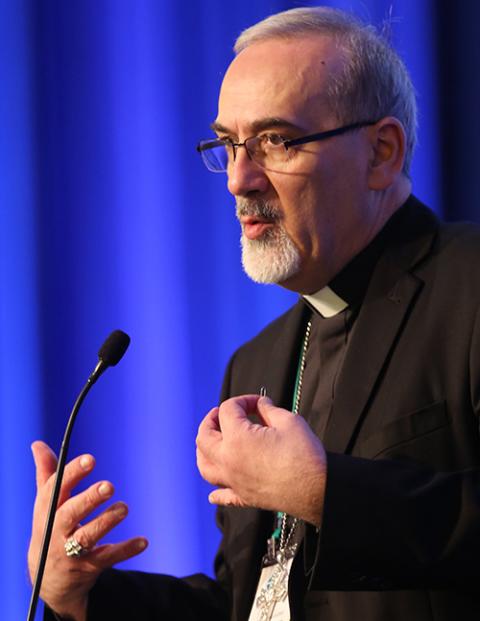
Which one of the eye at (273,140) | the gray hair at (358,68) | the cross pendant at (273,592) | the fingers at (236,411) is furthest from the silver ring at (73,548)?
the gray hair at (358,68)

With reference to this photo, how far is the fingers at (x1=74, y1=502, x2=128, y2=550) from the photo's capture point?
2115 millimetres

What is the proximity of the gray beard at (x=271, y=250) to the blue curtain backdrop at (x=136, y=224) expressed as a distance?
1.00 m

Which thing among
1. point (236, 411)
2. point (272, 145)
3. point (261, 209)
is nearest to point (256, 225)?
point (261, 209)

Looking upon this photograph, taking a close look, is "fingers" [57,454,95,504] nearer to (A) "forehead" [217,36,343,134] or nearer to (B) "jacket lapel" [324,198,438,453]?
(B) "jacket lapel" [324,198,438,453]

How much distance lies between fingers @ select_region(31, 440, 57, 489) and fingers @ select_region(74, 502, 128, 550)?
130mm

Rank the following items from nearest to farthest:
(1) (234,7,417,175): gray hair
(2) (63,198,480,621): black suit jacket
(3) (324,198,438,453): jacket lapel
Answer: (2) (63,198,480,621): black suit jacket
(3) (324,198,438,453): jacket lapel
(1) (234,7,417,175): gray hair

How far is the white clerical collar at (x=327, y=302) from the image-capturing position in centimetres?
238

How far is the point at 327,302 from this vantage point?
94.5 inches

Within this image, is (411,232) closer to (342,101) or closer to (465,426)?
(342,101)

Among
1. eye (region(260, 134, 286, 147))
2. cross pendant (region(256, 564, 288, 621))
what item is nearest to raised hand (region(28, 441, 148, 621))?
cross pendant (region(256, 564, 288, 621))

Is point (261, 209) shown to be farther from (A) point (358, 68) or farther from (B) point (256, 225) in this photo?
(A) point (358, 68)

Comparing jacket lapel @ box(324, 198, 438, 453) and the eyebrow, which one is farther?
the eyebrow

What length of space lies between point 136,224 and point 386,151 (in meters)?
1.06

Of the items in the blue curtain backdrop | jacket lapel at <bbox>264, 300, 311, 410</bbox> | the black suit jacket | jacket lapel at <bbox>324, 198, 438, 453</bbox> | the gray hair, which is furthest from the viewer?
the blue curtain backdrop
